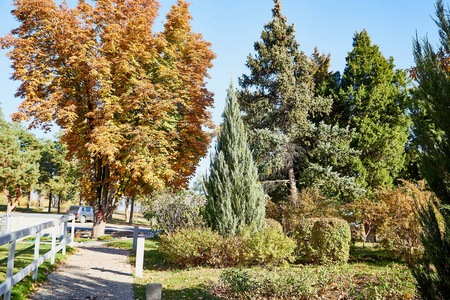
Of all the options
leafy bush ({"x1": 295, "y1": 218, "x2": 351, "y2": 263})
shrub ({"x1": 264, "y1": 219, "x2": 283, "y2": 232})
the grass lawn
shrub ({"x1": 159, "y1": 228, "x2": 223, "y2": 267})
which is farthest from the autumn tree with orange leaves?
leafy bush ({"x1": 295, "y1": 218, "x2": 351, "y2": 263})

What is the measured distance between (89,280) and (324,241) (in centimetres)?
791

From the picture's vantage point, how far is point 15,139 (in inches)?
1341

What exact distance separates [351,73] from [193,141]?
1389 cm

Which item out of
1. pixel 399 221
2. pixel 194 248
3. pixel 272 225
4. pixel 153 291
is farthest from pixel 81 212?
pixel 153 291

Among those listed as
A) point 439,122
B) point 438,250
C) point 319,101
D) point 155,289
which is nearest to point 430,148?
point 439,122

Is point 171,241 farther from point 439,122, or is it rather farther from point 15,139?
point 15,139

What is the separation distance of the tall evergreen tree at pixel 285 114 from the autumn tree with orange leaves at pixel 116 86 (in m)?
3.65

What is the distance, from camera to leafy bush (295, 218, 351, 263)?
11.6 m

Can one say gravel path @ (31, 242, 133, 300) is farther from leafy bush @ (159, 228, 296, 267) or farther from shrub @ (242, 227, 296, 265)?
shrub @ (242, 227, 296, 265)

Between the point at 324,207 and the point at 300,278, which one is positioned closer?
the point at 300,278

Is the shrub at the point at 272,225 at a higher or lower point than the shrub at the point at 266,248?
higher

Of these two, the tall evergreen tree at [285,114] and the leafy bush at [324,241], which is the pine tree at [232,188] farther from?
the tall evergreen tree at [285,114]

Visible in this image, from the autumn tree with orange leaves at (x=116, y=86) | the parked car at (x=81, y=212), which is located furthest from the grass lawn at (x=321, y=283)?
the parked car at (x=81, y=212)

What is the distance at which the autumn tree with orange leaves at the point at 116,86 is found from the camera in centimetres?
1493
